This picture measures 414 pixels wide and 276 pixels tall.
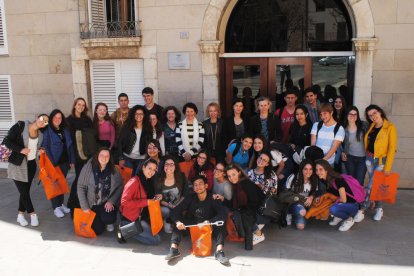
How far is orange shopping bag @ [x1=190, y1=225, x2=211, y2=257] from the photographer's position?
5520 mm

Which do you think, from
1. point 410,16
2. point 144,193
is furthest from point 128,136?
point 410,16

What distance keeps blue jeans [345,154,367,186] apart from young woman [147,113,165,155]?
2925mm

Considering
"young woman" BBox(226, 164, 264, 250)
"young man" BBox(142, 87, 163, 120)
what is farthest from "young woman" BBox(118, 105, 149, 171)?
"young woman" BBox(226, 164, 264, 250)

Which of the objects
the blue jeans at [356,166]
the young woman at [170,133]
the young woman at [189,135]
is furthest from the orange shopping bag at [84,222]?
the blue jeans at [356,166]

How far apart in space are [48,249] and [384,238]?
14.8 feet

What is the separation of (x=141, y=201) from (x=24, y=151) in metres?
1.89

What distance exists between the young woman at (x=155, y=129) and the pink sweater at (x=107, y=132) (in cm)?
63

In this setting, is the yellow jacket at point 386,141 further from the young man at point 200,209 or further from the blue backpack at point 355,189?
the young man at point 200,209

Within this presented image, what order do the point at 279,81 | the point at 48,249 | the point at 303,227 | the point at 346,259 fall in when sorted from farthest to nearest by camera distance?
the point at 279,81, the point at 303,227, the point at 48,249, the point at 346,259

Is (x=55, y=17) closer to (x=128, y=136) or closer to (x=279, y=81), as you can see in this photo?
(x=128, y=136)

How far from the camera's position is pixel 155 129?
7.01 metres

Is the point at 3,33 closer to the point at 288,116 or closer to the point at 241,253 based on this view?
the point at 288,116

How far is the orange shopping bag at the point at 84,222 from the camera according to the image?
20.1 ft

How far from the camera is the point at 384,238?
594cm
